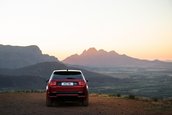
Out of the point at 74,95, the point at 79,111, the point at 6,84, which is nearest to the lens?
the point at 79,111

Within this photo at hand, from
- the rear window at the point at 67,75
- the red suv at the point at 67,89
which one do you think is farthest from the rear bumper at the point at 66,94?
the rear window at the point at 67,75

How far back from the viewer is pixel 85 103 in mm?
18922

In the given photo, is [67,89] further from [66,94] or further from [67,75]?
[67,75]

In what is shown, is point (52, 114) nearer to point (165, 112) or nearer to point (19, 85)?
point (165, 112)

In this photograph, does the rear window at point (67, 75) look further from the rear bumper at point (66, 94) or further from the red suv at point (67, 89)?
the rear bumper at point (66, 94)

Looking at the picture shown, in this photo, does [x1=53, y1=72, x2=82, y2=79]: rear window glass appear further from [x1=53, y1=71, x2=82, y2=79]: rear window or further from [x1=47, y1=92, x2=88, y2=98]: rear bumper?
[x1=47, y1=92, x2=88, y2=98]: rear bumper

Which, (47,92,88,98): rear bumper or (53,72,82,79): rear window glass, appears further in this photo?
(53,72,82,79): rear window glass

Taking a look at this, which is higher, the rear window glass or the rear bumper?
the rear window glass

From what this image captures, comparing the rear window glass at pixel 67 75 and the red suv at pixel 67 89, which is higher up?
the rear window glass at pixel 67 75

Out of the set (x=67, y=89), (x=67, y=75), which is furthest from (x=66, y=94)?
(x=67, y=75)

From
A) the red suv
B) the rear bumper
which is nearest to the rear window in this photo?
the red suv

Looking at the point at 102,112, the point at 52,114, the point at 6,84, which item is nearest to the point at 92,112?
the point at 102,112

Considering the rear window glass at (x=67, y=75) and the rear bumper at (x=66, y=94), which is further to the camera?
the rear window glass at (x=67, y=75)

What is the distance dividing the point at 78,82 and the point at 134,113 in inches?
139
